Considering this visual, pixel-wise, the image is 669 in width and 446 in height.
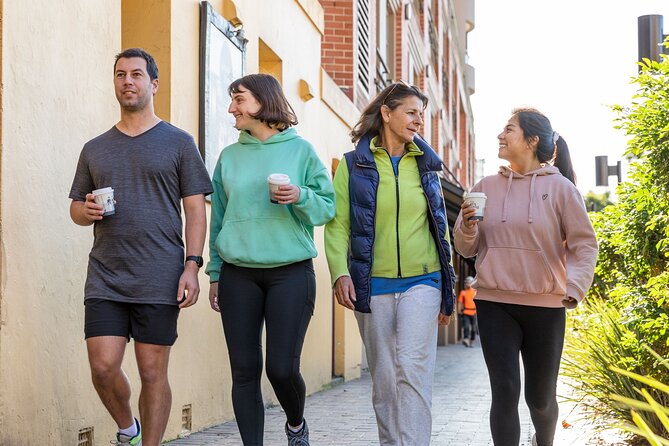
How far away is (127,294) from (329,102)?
8.14 meters

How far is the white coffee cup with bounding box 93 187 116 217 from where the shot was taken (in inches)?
180

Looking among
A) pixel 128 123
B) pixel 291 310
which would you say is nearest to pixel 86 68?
pixel 128 123

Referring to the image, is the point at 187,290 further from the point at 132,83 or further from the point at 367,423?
the point at 367,423

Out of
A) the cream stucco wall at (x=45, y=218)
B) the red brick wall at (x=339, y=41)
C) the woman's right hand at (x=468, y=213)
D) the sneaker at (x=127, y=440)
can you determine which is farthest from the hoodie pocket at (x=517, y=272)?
the red brick wall at (x=339, y=41)

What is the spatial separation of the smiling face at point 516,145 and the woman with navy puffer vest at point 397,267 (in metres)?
0.43

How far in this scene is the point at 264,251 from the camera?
498 cm

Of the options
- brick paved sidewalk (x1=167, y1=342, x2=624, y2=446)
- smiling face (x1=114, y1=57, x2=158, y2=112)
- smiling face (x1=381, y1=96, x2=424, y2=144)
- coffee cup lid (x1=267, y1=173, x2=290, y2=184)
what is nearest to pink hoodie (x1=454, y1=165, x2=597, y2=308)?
smiling face (x1=381, y1=96, x2=424, y2=144)

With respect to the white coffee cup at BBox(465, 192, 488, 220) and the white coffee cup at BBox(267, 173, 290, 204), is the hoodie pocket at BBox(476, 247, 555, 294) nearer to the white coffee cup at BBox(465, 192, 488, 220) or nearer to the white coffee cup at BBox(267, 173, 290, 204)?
the white coffee cup at BBox(465, 192, 488, 220)

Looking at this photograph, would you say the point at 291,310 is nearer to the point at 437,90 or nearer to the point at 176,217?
the point at 176,217

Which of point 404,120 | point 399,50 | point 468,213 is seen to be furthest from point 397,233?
point 399,50

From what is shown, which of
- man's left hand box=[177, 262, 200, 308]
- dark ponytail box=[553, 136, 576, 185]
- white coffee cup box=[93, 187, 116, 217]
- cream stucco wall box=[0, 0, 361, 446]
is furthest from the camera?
dark ponytail box=[553, 136, 576, 185]

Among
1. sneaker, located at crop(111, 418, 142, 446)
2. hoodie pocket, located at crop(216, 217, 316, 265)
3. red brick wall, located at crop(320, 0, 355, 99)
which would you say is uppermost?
red brick wall, located at crop(320, 0, 355, 99)

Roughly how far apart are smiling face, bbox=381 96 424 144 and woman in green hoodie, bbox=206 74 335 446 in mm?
442

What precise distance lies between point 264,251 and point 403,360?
0.85m
